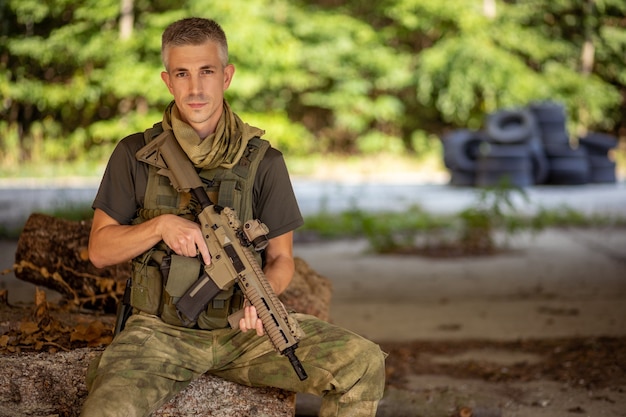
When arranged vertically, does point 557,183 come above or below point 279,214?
below

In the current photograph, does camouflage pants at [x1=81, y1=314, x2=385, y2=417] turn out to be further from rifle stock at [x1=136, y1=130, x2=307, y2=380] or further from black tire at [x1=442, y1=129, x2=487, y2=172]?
black tire at [x1=442, y1=129, x2=487, y2=172]

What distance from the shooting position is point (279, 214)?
283 cm

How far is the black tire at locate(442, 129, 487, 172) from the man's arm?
13419 mm

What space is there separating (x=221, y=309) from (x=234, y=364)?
18cm

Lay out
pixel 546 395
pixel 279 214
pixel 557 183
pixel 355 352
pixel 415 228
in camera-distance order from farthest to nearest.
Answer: pixel 557 183
pixel 415 228
pixel 546 395
pixel 279 214
pixel 355 352

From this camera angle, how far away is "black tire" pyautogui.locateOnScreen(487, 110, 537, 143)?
1573cm

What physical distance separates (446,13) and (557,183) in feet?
23.5

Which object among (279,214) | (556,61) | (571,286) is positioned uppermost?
(556,61)

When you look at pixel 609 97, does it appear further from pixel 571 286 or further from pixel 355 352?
pixel 355 352

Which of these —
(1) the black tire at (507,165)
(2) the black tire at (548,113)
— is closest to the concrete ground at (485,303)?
(1) the black tire at (507,165)

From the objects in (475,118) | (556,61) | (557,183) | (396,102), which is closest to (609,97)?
(556,61)

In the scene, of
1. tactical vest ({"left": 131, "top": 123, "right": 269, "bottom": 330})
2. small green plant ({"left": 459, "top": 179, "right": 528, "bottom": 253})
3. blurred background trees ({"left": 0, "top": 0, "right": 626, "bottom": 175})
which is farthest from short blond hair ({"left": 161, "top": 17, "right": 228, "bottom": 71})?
blurred background trees ({"left": 0, "top": 0, "right": 626, "bottom": 175})

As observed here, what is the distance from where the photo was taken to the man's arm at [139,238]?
255cm

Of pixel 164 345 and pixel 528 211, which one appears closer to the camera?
pixel 164 345
